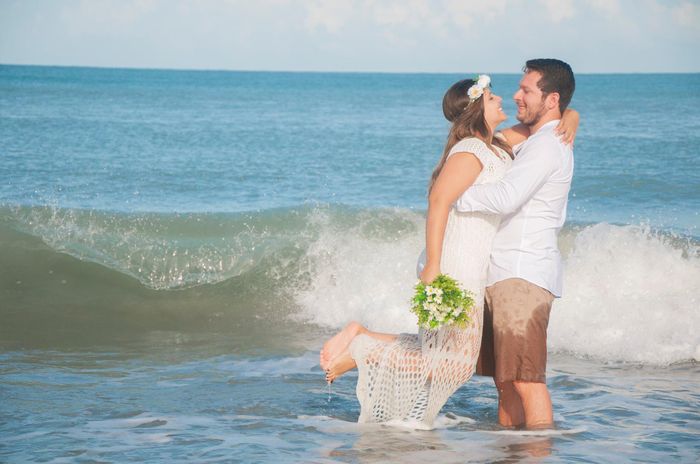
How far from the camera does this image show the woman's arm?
15.2 ft

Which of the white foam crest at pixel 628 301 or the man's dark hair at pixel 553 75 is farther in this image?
the white foam crest at pixel 628 301

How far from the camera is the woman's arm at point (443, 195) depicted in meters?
4.64

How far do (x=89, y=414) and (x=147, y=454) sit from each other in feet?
3.44

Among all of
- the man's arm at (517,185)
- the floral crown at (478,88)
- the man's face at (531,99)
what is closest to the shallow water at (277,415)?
the man's arm at (517,185)

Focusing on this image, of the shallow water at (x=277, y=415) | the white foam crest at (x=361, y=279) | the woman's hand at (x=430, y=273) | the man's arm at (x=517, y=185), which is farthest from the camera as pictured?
the white foam crest at (x=361, y=279)

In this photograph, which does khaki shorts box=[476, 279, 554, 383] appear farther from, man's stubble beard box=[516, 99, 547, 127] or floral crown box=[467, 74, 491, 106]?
floral crown box=[467, 74, 491, 106]

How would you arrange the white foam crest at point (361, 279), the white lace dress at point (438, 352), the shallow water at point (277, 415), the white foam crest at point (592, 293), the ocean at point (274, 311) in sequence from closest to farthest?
the white lace dress at point (438, 352) → the shallow water at point (277, 415) → the ocean at point (274, 311) → the white foam crest at point (592, 293) → the white foam crest at point (361, 279)

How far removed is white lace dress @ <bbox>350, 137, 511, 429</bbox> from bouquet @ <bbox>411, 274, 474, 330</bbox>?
0.59 feet

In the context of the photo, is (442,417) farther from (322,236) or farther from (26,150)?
(26,150)

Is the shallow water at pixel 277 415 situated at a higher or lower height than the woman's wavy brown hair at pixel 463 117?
lower

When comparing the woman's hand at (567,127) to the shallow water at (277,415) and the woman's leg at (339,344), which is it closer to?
the woman's leg at (339,344)

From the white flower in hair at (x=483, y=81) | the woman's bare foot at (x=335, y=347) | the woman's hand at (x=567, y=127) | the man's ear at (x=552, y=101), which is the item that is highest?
the white flower in hair at (x=483, y=81)

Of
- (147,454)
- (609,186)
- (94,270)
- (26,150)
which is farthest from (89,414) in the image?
(26,150)

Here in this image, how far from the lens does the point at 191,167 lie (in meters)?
20.4
